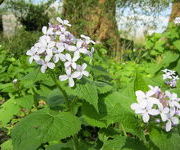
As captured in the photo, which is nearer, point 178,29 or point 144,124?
point 144,124

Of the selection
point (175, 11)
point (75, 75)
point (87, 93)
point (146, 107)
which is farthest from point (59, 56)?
point (175, 11)

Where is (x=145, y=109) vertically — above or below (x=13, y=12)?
above

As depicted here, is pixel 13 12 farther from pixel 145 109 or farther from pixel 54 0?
pixel 145 109

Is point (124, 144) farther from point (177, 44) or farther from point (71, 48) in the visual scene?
point (177, 44)

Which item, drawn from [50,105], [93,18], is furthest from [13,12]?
[50,105]

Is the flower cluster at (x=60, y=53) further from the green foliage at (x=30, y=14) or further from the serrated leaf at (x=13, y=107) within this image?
the green foliage at (x=30, y=14)

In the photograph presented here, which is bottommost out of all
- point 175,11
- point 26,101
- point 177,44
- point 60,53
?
point 175,11

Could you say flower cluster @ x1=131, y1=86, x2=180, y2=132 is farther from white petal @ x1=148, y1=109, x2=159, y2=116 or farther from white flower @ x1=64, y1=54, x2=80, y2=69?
white flower @ x1=64, y1=54, x2=80, y2=69
